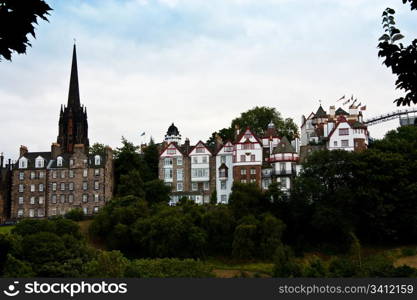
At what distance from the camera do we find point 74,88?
133m

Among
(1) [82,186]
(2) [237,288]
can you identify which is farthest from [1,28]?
Answer: (1) [82,186]

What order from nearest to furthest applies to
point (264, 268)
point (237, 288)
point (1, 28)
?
point (1, 28) → point (237, 288) → point (264, 268)

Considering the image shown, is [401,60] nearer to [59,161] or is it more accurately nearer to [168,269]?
[168,269]

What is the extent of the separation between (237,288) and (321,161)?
177 ft

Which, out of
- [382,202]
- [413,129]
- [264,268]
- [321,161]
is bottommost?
[264,268]

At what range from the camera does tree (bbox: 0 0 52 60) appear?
1201 centimetres

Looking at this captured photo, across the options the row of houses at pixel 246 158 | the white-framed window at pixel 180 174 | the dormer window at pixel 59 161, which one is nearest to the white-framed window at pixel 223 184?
the row of houses at pixel 246 158

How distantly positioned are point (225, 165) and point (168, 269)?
36.4 m

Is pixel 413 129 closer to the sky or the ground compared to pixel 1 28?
closer to the sky

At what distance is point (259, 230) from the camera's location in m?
71.9

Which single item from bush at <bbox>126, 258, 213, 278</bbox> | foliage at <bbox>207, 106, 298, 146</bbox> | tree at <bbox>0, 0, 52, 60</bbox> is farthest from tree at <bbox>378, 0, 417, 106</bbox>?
foliage at <bbox>207, 106, 298, 146</bbox>

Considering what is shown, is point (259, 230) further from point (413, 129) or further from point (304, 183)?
point (413, 129)

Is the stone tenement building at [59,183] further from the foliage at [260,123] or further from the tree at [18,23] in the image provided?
the tree at [18,23]

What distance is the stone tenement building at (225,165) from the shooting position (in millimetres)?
89312
